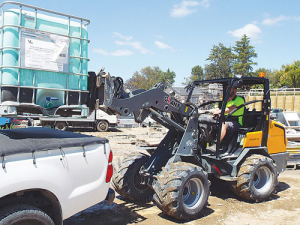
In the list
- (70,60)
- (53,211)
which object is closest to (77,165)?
(53,211)

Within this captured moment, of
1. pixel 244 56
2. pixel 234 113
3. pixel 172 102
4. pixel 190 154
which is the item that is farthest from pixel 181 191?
pixel 244 56

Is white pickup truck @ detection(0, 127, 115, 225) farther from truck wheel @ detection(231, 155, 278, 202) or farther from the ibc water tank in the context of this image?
truck wheel @ detection(231, 155, 278, 202)

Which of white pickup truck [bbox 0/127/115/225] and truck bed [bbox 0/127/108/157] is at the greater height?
truck bed [bbox 0/127/108/157]

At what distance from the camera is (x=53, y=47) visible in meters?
4.76

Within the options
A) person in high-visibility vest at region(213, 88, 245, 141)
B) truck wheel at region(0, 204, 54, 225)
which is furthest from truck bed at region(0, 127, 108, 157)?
person in high-visibility vest at region(213, 88, 245, 141)

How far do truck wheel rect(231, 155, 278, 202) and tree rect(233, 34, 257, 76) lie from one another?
187 feet

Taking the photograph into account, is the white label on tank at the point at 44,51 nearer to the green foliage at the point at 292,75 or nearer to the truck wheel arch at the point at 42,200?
the truck wheel arch at the point at 42,200

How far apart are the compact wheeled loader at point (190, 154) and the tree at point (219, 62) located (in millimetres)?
57930

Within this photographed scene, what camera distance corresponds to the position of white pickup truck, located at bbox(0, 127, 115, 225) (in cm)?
312

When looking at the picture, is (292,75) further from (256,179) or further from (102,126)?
(256,179)

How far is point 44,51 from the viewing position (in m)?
4.70

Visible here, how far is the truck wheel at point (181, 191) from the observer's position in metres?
4.89

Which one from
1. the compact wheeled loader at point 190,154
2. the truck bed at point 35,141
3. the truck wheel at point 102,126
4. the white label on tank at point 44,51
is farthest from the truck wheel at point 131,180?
the truck wheel at point 102,126

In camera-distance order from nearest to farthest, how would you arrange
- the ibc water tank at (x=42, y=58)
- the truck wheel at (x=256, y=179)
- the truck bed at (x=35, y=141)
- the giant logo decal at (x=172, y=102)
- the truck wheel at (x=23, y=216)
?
1. the truck wheel at (x=23, y=216)
2. the truck bed at (x=35, y=141)
3. the ibc water tank at (x=42, y=58)
4. the giant logo decal at (x=172, y=102)
5. the truck wheel at (x=256, y=179)
